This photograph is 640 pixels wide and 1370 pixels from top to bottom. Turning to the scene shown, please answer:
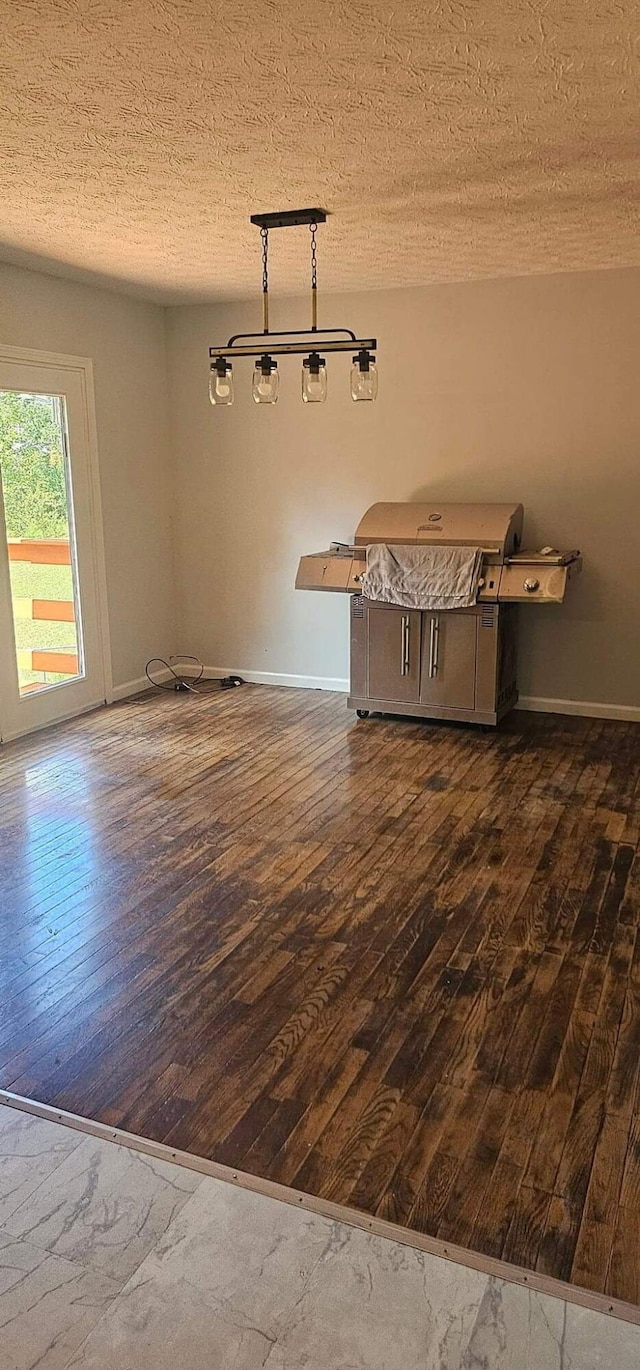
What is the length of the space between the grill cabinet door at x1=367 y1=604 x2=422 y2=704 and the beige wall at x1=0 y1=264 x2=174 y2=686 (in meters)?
1.66

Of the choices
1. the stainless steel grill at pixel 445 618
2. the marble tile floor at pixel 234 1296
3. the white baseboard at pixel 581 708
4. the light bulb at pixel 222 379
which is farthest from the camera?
the white baseboard at pixel 581 708

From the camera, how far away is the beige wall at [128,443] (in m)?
5.07

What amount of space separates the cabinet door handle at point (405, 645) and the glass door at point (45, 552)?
6.06 ft

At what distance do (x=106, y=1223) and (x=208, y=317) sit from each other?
522cm

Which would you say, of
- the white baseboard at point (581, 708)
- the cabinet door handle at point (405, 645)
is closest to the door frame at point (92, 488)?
the cabinet door handle at point (405, 645)

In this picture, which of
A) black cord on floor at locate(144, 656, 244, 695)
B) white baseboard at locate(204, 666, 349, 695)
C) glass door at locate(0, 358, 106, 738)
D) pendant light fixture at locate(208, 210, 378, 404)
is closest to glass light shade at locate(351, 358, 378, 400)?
pendant light fixture at locate(208, 210, 378, 404)

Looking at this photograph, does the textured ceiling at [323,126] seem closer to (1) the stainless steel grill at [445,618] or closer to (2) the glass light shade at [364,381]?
(2) the glass light shade at [364,381]

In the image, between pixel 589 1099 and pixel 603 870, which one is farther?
pixel 603 870

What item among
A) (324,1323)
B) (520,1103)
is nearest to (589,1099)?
(520,1103)

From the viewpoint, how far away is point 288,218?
3.61 metres

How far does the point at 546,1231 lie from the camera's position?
182cm

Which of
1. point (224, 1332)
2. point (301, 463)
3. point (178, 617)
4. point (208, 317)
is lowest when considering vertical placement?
point (224, 1332)

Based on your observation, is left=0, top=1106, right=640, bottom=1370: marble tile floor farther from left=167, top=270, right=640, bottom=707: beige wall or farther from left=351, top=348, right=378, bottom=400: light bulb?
left=167, top=270, right=640, bottom=707: beige wall

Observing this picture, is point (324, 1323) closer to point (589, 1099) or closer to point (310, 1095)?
point (310, 1095)
